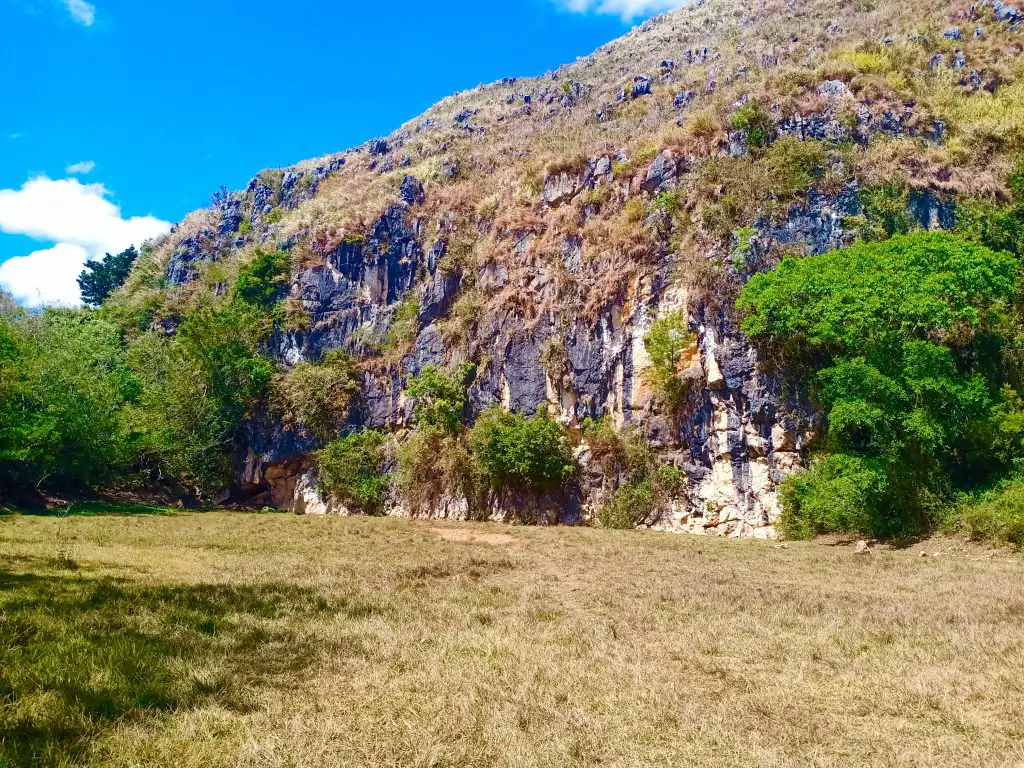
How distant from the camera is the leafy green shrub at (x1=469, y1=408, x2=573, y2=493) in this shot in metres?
31.6

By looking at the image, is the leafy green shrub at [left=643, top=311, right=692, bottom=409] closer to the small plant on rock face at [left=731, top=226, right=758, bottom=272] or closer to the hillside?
the hillside

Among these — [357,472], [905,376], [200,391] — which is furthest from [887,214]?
[200,391]

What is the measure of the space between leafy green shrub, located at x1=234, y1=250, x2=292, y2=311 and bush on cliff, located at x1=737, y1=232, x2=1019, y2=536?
38.4 metres

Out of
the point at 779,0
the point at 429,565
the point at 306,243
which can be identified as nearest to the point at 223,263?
the point at 306,243

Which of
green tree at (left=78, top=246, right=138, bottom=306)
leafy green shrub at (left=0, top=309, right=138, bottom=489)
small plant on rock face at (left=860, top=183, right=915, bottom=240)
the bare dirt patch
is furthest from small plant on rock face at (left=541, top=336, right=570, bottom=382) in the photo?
green tree at (left=78, top=246, right=138, bottom=306)

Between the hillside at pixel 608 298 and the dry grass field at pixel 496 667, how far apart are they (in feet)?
44.5

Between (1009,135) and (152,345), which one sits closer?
(1009,135)

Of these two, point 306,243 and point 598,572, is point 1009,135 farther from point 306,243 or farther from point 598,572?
point 306,243

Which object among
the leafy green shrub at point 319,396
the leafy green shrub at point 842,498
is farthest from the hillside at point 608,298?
the leafy green shrub at point 842,498

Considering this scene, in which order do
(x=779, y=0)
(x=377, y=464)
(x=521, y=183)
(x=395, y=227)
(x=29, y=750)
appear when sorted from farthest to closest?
(x=779, y=0)
(x=395, y=227)
(x=521, y=183)
(x=377, y=464)
(x=29, y=750)

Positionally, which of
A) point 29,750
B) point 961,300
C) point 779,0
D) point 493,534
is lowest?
point 493,534

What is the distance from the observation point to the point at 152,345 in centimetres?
4472

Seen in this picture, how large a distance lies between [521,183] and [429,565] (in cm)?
3492

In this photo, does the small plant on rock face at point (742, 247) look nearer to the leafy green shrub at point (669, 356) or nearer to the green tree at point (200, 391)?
the leafy green shrub at point (669, 356)
